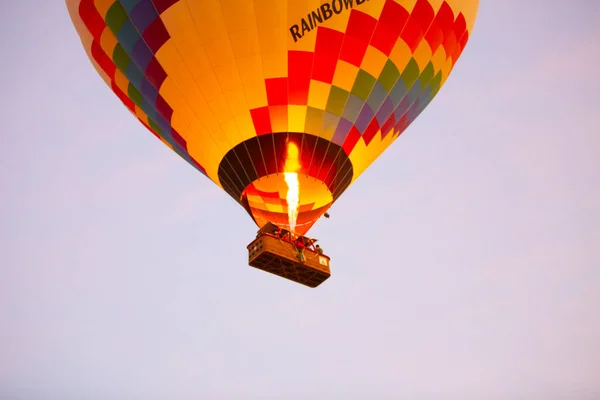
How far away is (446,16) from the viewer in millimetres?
12047

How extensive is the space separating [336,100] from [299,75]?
694 millimetres

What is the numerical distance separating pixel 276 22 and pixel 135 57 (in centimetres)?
235

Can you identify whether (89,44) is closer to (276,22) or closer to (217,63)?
(217,63)

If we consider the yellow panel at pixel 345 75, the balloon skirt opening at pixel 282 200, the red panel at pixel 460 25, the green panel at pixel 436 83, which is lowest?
the balloon skirt opening at pixel 282 200

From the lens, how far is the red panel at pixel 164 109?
11.7 m

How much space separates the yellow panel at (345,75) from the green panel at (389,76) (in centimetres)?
53

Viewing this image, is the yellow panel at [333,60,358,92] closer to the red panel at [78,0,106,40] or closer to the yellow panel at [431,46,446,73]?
the yellow panel at [431,46,446,73]

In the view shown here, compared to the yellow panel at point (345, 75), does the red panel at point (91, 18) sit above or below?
above

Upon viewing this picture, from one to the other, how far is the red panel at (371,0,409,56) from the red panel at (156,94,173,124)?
332 cm

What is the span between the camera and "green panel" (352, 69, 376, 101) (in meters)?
11.3

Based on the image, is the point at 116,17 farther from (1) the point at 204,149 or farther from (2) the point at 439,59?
(2) the point at 439,59

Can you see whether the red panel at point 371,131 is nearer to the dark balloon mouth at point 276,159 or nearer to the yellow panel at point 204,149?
the dark balloon mouth at point 276,159

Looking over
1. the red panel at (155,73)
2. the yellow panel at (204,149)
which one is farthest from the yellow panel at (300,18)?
the red panel at (155,73)

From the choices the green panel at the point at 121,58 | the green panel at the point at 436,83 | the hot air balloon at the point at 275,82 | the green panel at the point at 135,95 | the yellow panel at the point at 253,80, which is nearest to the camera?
the hot air balloon at the point at 275,82
